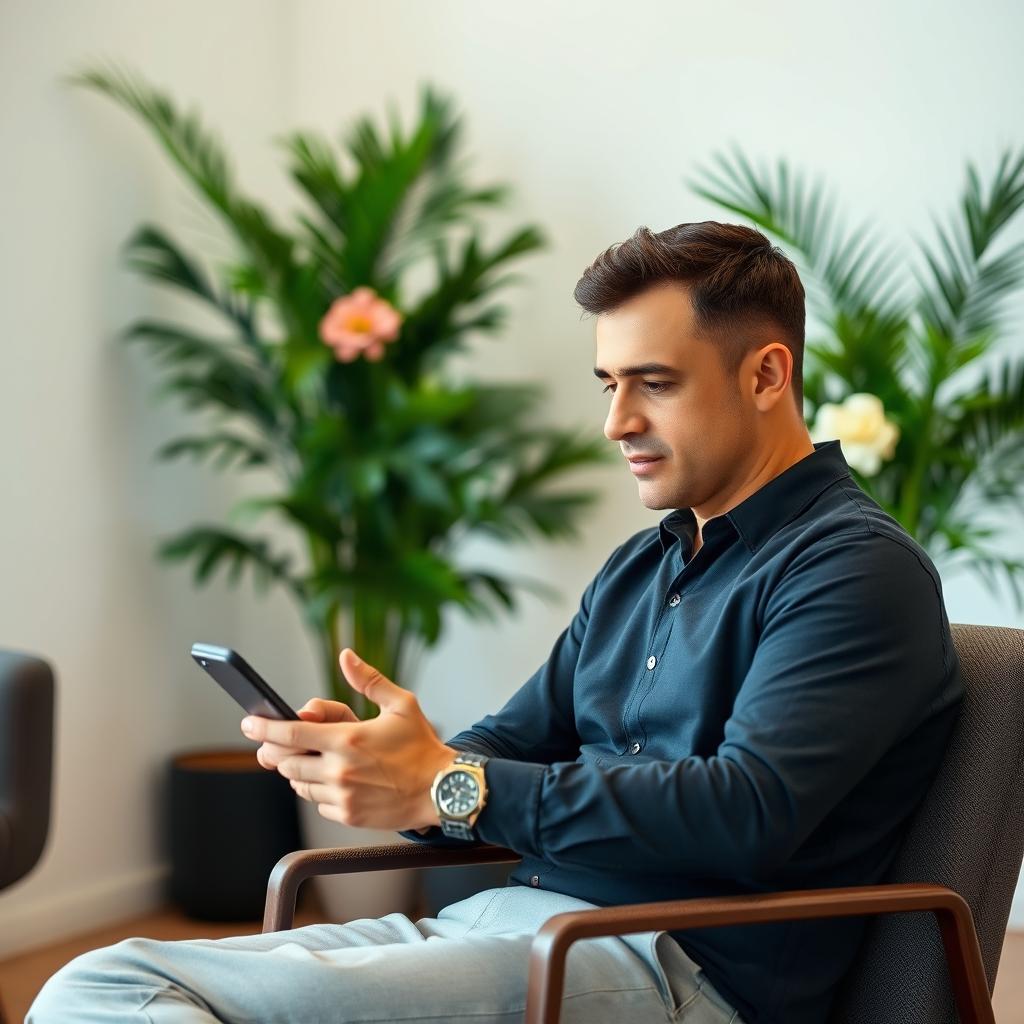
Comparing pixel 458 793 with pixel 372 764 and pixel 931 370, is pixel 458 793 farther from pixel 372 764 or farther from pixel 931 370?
pixel 931 370

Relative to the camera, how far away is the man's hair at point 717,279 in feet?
5.60

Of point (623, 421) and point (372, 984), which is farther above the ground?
point (623, 421)

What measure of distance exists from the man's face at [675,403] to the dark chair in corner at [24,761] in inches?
53.0

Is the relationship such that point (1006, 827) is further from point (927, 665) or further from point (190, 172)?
point (190, 172)

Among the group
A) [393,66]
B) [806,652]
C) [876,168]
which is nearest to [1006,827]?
[806,652]

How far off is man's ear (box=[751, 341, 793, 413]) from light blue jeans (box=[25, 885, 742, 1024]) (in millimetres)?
676

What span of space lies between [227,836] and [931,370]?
2263 millimetres

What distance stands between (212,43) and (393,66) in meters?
0.56

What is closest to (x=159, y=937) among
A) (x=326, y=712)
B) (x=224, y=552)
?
(x=224, y=552)

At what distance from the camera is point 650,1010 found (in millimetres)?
1497

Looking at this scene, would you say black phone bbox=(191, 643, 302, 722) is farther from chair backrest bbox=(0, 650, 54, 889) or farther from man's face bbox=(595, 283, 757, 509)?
chair backrest bbox=(0, 650, 54, 889)

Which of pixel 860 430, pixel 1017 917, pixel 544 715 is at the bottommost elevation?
pixel 1017 917

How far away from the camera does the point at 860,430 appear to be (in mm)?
2895

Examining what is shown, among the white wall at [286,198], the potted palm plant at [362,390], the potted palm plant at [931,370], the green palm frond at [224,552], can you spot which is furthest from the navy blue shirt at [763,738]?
the green palm frond at [224,552]
